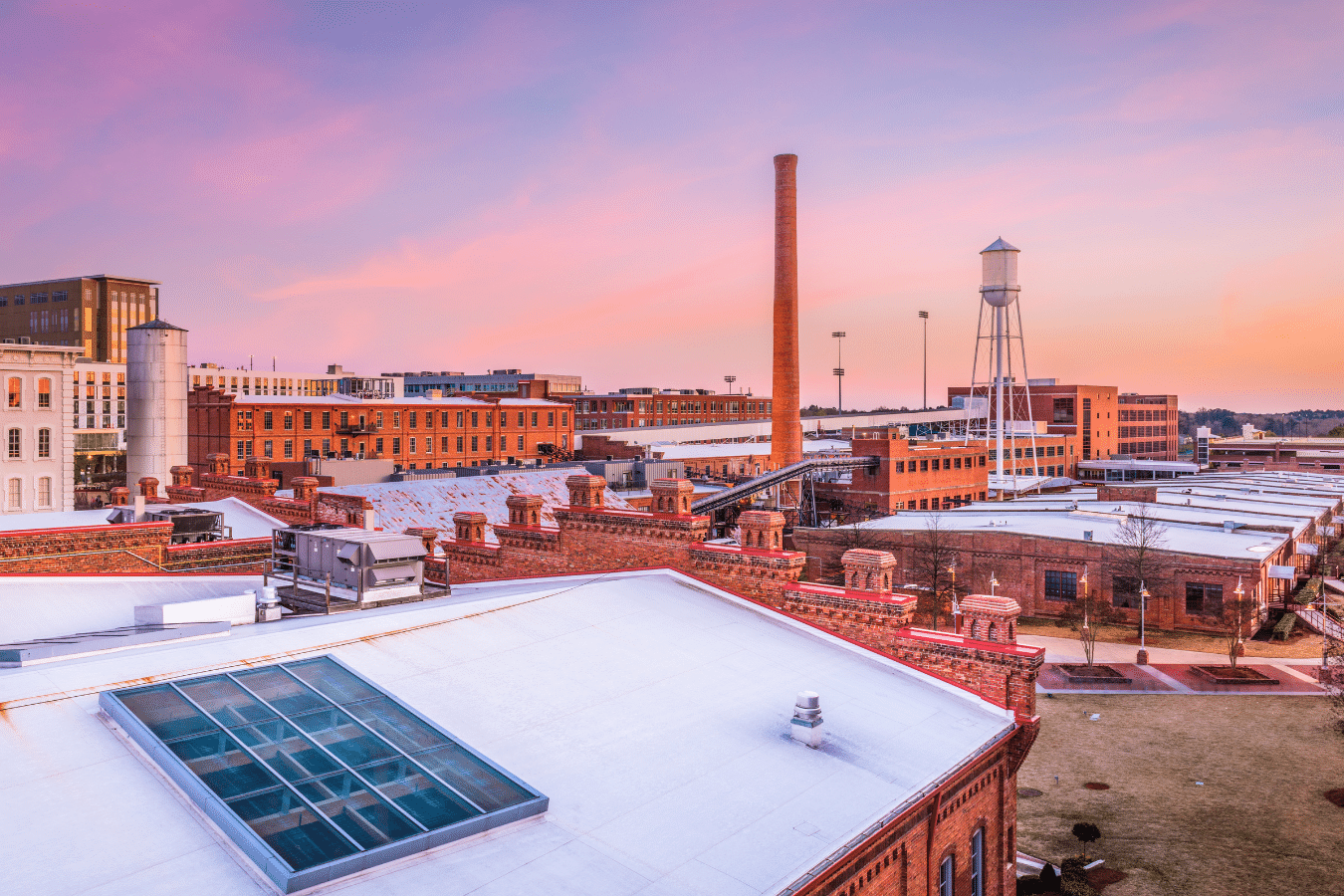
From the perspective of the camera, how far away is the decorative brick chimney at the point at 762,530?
15836 mm

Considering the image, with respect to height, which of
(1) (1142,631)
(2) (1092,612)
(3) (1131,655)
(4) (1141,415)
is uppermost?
(4) (1141,415)

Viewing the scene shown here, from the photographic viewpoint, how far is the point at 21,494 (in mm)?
46375

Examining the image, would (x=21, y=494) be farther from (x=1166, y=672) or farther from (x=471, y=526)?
(x=1166, y=672)

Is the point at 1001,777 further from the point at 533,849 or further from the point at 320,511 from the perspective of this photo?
the point at 320,511

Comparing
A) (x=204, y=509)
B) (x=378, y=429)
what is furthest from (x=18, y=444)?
(x=204, y=509)

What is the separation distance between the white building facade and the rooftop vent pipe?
47.8 metres

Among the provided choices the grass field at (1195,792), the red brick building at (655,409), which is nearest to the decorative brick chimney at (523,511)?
the grass field at (1195,792)

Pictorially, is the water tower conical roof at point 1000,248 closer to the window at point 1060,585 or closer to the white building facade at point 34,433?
the window at point 1060,585

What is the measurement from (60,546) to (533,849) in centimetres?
1646

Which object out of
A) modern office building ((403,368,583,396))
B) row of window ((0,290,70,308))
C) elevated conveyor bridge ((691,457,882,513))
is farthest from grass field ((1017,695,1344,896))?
row of window ((0,290,70,308))

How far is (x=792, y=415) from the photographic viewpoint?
69.1 meters

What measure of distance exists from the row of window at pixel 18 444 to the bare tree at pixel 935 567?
153 feet

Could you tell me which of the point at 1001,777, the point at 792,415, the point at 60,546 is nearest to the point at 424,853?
the point at 1001,777

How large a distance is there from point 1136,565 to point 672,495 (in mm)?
35382
